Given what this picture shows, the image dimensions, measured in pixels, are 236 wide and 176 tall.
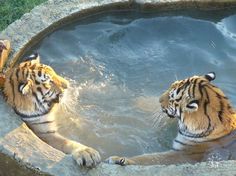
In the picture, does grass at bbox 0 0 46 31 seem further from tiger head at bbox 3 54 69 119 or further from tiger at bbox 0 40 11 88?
tiger head at bbox 3 54 69 119

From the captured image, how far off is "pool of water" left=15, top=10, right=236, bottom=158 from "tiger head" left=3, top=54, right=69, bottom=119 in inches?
10.5

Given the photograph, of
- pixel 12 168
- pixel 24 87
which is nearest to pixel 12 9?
pixel 24 87

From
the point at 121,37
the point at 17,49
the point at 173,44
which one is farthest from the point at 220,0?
the point at 17,49

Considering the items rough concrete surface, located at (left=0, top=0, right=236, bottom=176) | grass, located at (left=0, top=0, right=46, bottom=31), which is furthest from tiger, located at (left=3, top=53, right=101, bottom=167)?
grass, located at (left=0, top=0, right=46, bottom=31)

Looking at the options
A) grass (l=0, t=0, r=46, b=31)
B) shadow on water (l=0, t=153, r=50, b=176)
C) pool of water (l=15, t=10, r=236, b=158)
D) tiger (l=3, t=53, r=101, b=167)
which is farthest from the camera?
grass (l=0, t=0, r=46, b=31)

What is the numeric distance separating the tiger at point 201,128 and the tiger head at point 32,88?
0.85 m

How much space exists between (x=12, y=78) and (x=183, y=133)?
1.36 metres

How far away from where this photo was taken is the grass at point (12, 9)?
5.84 metres

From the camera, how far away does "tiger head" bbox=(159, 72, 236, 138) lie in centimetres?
396

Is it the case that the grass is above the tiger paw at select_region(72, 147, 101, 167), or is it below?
above

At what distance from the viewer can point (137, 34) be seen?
5.39 m

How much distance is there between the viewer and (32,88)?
4.17m

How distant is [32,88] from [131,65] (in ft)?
3.93

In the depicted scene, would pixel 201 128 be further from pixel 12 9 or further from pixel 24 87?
pixel 12 9
